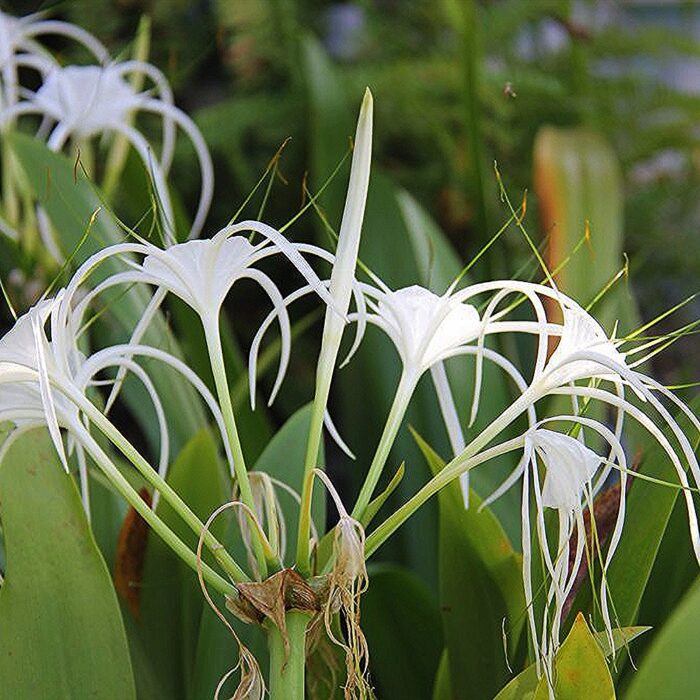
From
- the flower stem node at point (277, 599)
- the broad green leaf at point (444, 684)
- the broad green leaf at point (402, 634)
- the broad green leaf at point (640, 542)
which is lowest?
the broad green leaf at point (402, 634)

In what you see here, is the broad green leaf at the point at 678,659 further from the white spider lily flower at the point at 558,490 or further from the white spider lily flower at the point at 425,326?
the white spider lily flower at the point at 425,326

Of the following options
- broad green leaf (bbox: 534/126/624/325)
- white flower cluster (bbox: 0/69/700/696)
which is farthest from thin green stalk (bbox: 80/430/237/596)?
broad green leaf (bbox: 534/126/624/325)

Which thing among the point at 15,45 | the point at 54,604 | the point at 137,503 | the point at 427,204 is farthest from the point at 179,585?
the point at 427,204

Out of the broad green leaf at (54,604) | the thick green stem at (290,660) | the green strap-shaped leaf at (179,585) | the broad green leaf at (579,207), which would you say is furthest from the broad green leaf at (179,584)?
the broad green leaf at (579,207)

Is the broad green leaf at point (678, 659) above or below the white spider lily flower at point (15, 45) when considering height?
below

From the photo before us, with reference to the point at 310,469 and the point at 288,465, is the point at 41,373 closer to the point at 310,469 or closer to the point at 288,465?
the point at 310,469

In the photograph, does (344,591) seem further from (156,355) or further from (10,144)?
(10,144)
